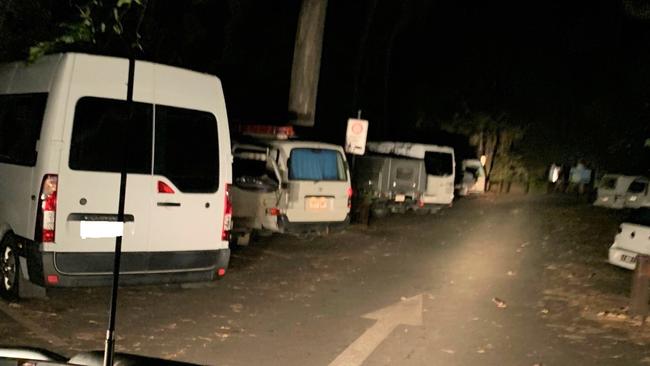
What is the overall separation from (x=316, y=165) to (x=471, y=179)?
1661 cm

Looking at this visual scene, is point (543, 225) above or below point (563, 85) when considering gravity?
below

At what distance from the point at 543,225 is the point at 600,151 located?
21.1 m

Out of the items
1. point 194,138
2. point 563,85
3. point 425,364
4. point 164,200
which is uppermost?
point 563,85

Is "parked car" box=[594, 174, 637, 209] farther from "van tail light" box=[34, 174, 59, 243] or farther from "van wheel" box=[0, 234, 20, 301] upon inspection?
"van tail light" box=[34, 174, 59, 243]

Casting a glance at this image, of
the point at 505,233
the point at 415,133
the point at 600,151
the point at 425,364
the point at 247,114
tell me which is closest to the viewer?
the point at 425,364

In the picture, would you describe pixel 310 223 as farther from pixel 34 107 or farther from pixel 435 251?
pixel 34 107

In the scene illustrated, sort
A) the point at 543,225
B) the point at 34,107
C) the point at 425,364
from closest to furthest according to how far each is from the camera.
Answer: the point at 425,364
the point at 34,107
the point at 543,225

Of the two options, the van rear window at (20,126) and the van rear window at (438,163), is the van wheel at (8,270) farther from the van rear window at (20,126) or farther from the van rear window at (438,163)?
the van rear window at (438,163)

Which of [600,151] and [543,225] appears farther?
[600,151]

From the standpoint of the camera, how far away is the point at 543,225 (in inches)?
782

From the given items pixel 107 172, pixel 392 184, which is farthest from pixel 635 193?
pixel 107 172

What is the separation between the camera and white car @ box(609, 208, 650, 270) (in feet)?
38.2

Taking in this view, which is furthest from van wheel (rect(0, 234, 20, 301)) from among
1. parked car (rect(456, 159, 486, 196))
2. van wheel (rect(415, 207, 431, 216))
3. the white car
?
parked car (rect(456, 159, 486, 196))

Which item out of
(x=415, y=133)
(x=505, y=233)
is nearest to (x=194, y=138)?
(x=505, y=233)
